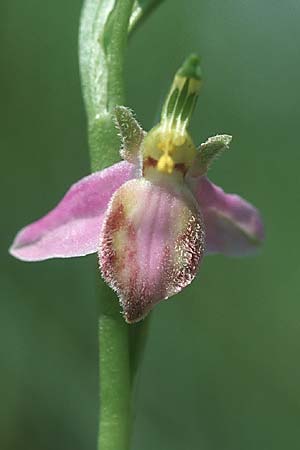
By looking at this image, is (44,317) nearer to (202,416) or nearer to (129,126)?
(202,416)

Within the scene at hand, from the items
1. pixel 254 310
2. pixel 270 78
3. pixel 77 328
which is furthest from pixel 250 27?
pixel 77 328

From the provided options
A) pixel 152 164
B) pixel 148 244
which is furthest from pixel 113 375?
pixel 152 164

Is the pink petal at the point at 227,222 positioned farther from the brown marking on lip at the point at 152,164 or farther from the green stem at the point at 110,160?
the green stem at the point at 110,160

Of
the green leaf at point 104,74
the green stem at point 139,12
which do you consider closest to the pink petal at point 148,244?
the green leaf at point 104,74

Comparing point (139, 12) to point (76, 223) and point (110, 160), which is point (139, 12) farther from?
point (76, 223)

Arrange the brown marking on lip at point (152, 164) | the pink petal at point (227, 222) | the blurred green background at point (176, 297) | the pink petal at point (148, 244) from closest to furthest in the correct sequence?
1. the pink petal at point (148, 244)
2. the brown marking on lip at point (152, 164)
3. the pink petal at point (227, 222)
4. the blurred green background at point (176, 297)

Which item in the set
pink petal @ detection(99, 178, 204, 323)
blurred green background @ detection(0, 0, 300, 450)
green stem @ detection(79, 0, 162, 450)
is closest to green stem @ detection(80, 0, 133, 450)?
green stem @ detection(79, 0, 162, 450)
